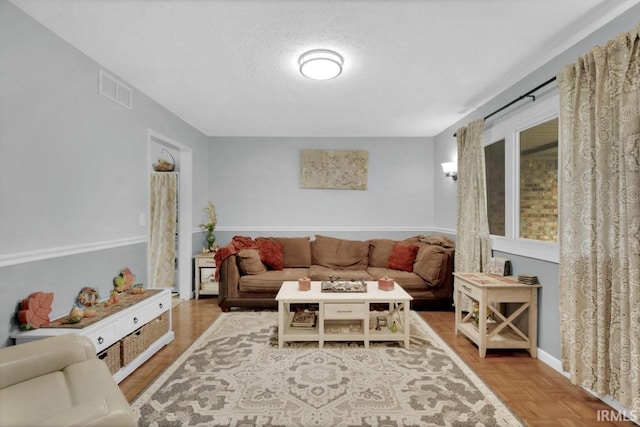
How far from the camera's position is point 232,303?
151 inches

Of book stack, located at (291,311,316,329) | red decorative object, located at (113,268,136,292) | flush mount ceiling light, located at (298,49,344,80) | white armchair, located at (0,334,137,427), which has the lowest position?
book stack, located at (291,311,316,329)

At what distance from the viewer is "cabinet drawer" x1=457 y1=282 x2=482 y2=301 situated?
2.71 metres

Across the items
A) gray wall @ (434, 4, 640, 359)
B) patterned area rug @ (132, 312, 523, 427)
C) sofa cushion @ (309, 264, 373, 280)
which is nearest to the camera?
patterned area rug @ (132, 312, 523, 427)

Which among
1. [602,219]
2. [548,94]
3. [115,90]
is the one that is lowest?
[602,219]

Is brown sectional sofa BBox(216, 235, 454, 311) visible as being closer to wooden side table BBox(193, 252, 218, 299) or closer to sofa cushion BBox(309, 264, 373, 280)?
sofa cushion BBox(309, 264, 373, 280)

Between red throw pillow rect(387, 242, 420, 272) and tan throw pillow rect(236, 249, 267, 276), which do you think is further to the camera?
red throw pillow rect(387, 242, 420, 272)

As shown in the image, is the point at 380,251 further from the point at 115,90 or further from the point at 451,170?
the point at 115,90

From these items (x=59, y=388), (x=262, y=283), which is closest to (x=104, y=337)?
(x=59, y=388)

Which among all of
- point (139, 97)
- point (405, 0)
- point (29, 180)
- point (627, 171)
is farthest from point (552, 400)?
point (139, 97)

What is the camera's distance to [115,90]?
276 cm

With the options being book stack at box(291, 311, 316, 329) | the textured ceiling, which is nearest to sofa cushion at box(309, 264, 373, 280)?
book stack at box(291, 311, 316, 329)

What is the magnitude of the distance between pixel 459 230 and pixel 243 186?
332cm

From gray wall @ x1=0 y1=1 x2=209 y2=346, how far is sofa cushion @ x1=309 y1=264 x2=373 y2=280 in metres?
2.03

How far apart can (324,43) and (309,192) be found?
294cm
